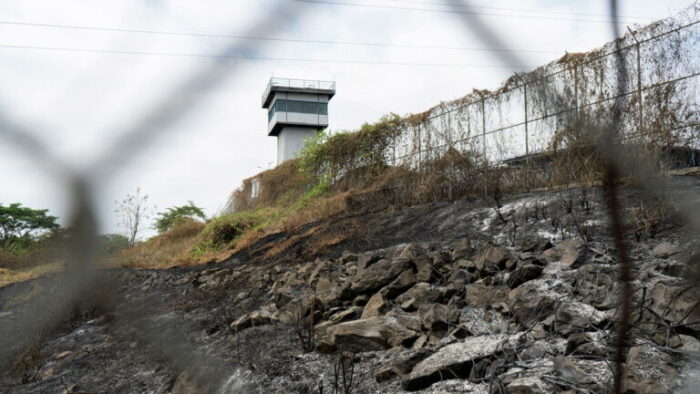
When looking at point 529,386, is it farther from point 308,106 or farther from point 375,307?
point 375,307

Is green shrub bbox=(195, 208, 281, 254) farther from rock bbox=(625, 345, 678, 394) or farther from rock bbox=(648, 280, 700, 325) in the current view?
rock bbox=(625, 345, 678, 394)

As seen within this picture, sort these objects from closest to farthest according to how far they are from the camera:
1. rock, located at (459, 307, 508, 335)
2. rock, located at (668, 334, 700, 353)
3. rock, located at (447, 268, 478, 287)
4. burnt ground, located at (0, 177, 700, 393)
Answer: burnt ground, located at (0, 177, 700, 393) < rock, located at (668, 334, 700, 353) < rock, located at (459, 307, 508, 335) < rock, located at (447, 268, 478, 287)

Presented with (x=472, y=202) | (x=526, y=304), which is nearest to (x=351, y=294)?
(x=526, y=304)

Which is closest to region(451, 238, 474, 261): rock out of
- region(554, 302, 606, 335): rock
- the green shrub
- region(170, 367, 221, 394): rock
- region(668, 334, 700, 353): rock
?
region(554, 302, 606, 335): rock

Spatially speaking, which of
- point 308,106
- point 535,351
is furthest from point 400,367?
point 308,106

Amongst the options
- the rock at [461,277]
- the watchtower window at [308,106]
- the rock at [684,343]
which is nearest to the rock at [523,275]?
the rock at [461,277]

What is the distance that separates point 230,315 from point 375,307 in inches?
51.3

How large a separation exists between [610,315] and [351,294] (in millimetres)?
1705

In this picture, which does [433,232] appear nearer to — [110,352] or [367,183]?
[110,352]

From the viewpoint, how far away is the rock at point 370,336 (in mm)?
2496

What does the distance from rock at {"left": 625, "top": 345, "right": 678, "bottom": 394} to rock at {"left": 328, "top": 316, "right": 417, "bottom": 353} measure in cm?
105

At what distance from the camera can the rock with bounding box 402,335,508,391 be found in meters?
1.98

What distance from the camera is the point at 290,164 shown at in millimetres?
11375

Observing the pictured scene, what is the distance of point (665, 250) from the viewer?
2.77 metres
